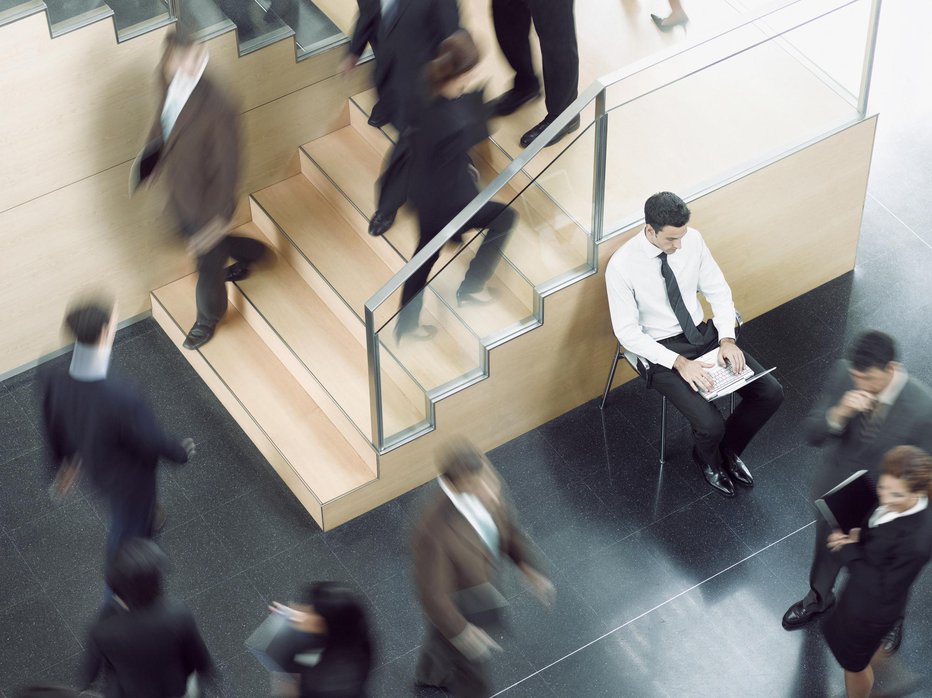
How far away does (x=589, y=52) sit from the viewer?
274 inches

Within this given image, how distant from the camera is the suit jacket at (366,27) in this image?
655 cm

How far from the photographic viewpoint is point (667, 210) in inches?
238

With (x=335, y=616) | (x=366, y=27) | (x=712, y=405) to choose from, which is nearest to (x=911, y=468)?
(x=712, y=405)

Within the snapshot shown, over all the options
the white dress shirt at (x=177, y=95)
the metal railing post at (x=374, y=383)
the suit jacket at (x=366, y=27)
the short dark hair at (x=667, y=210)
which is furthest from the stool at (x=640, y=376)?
the white dress shirt at (x=177, y=95)

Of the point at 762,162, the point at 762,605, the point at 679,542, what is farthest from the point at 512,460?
the point at 762,162

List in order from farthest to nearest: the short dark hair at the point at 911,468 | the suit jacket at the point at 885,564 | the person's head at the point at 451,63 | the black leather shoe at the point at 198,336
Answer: the black leather shoe at the point at 198,336 → the person's head at the point at 451,63 → the suit jacket at the point at 885,564 → the short dark hair at the point at 911,468

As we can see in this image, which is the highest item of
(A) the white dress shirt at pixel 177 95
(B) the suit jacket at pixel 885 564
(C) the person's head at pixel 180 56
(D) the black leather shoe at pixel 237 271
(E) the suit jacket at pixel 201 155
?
(C) the person's head at pixel 180 56

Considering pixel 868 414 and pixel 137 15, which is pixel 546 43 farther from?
pixel 868 414

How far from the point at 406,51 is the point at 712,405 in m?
2.06

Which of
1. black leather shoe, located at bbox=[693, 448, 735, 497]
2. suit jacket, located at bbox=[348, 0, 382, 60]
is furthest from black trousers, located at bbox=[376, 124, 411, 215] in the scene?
black leather shoe, located at bbox=[693, 448, 735, 497]

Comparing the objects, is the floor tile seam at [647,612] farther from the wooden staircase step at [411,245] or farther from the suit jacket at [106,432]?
A: the suit jacket at [106,432]

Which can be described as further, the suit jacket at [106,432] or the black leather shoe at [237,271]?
the black leather shoe at [237,271]

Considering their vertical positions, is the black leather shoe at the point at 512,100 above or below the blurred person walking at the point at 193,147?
below

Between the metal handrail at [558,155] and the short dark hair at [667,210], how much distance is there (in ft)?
0.98
